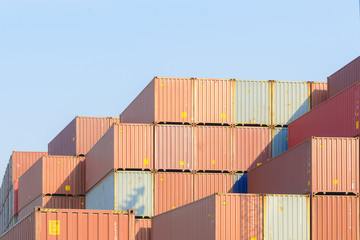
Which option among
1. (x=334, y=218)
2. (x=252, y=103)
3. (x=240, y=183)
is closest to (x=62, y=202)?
(x=240, y=183)

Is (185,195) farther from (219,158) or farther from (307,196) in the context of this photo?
(307,196)

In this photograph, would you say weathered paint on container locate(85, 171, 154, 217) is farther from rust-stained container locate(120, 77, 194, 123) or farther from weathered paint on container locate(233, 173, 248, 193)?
weathered paint on container locate(233, 173, 248, 193)

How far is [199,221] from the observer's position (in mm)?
31344

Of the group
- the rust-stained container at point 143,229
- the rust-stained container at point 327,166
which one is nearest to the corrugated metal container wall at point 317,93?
the rust-stained container at point 327,166

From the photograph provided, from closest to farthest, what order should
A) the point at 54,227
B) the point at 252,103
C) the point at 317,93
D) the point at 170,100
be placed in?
the point at 54,227 → the point at 170,100 → the point at 252,103 → the point at 317,93

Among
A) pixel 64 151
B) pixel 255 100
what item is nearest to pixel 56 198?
pixel 64 151

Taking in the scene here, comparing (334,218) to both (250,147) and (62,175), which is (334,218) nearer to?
(250,147)

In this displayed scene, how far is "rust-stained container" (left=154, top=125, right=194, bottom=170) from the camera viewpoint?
40.4 meters

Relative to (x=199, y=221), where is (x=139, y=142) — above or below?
above

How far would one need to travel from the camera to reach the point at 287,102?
1679 inches

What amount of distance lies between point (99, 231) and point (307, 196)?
8.71 meters

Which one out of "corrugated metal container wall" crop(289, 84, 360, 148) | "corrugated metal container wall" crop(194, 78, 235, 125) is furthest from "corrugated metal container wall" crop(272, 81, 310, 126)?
"corrugated metal container wall" crop(289, 84, 360, 148)

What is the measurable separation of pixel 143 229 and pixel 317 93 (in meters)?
12.1

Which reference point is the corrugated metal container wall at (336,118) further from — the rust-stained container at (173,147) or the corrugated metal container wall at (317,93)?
the rust-stained container at (173,147)
